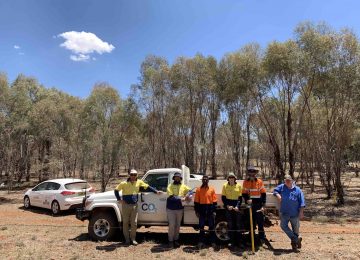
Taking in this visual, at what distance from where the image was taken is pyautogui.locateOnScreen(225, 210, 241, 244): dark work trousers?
9.25m

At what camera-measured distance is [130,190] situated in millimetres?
9766

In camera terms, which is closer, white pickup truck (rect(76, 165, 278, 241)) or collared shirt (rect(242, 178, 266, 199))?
collared shirt (rect(242, 178, 266, 199))

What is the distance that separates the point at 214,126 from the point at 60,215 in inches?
797

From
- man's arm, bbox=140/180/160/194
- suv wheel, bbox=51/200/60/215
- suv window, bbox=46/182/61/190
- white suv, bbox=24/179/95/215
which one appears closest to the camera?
man's arm, bbox=140/180/160/194

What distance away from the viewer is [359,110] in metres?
19.0

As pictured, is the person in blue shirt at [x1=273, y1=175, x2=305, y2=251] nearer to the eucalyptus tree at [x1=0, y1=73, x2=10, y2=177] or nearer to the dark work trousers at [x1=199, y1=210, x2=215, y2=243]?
the dark work trousers at [x1=199, y1=210, x2=215, y2=243]

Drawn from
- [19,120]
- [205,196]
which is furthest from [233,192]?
[19,120]

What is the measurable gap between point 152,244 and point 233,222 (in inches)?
82.6

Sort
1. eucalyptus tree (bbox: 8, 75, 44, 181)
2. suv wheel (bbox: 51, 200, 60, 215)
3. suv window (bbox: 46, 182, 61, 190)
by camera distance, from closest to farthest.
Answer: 1. suv wheel (bbox: 51, 200, 60, 215)
2. suv window (bbox: 46, 182, 61, 190)
3. eucalyptus tree (bbox: 8, 75, 44, 181)

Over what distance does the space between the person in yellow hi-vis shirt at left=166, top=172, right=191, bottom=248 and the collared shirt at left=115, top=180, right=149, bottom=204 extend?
0.88 m

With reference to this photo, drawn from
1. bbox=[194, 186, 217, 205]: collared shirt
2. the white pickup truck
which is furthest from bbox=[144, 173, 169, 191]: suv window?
bbox=[194, 186, 217, 205]: collared shirt

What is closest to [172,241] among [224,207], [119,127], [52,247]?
[224,207]

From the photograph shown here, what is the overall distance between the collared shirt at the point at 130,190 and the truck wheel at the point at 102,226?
2.93ft

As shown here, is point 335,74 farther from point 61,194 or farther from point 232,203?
point 61,194
